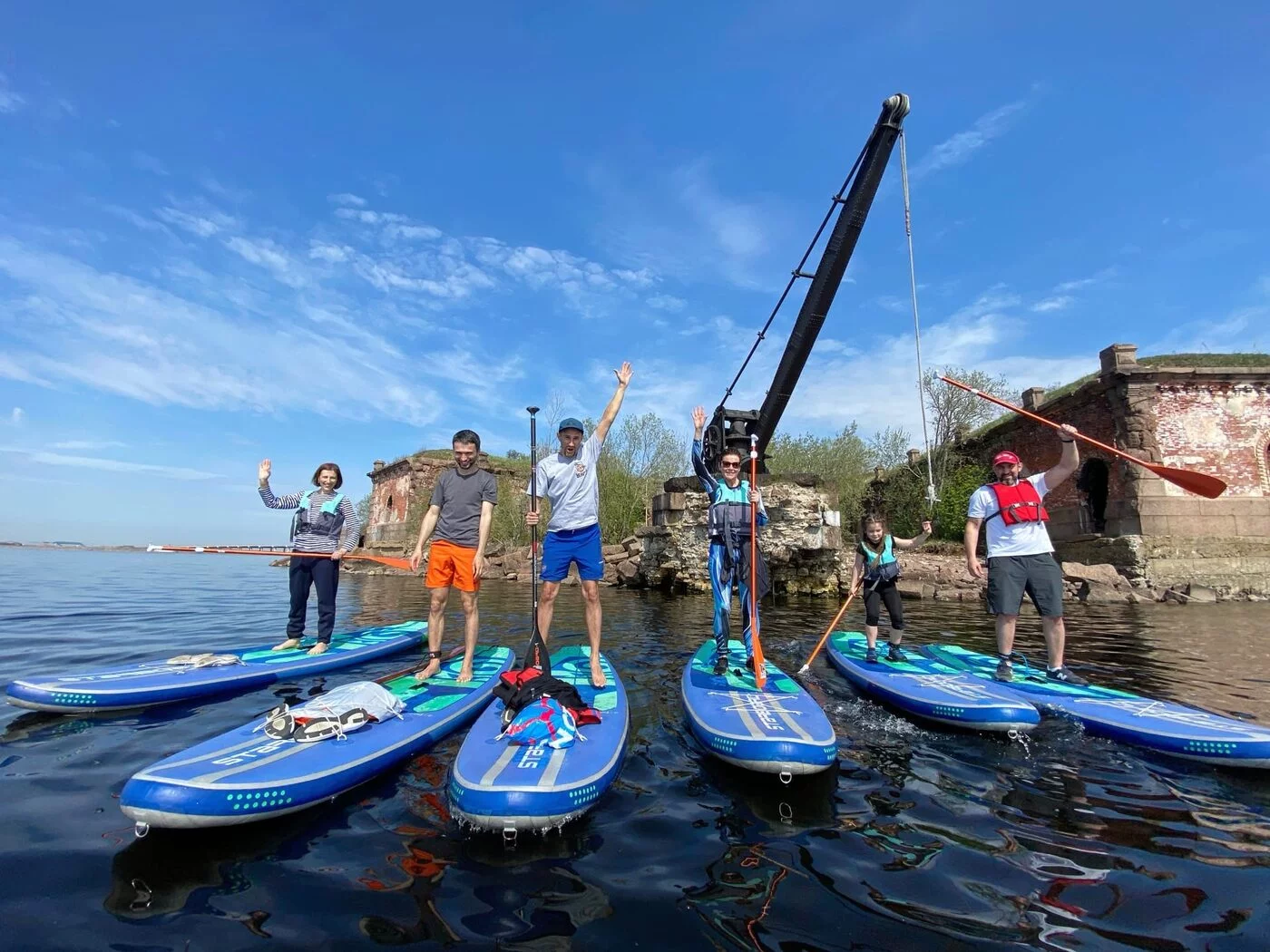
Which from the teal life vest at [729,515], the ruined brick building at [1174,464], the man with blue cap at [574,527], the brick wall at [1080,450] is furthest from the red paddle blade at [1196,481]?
the ruined brick building at [1174,464]

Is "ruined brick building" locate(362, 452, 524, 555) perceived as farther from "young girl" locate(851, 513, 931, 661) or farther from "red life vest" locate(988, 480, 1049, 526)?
"red life vest" locate(988, 480, 1049, 526)

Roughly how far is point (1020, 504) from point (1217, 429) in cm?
1786

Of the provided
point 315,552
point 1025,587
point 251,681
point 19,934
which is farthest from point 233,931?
point 1025,587

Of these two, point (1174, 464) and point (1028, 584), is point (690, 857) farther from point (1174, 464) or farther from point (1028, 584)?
point (1174, 464)

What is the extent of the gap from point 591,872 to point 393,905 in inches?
31.9

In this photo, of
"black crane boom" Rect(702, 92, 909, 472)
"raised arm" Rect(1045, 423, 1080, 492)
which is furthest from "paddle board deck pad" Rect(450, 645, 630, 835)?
"black crane boom" Rect(702, 92, 909, 472)

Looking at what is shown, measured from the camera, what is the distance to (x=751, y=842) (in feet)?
9.99

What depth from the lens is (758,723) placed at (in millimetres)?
4109

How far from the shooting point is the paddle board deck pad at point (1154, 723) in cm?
384

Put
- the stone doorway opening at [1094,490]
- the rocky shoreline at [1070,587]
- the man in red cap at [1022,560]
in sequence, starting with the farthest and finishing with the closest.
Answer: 1. the stone doorway opening at [1094,490]
2. the rocky shoreline at [1070,587]
3. the man in red cap at [1022,560]

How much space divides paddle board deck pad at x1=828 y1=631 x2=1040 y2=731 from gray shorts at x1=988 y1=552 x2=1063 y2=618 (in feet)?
2.51

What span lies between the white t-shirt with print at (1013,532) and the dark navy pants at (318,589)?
6.61 meters

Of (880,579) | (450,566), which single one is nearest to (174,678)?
(450,566)

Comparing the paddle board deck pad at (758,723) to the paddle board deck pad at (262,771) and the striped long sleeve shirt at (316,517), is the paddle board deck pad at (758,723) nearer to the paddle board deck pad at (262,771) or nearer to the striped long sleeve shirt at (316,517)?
the paddle board deck pad at (262,771)
